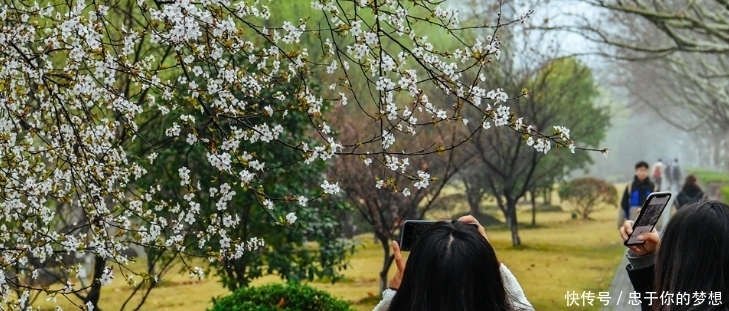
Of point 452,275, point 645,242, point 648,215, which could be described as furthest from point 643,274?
point 452,275

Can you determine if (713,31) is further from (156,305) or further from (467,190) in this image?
(467,190)

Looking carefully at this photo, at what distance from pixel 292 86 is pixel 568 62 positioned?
49.6 ft

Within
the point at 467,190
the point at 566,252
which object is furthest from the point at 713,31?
the point at 467,190

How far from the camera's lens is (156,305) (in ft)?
37.6

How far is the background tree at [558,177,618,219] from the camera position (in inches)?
998

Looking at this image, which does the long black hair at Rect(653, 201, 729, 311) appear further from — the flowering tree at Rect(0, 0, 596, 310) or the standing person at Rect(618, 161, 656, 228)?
the standing person at Rect(618, 161, 656, 228)

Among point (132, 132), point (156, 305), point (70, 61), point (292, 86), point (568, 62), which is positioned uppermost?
point (568, 62)

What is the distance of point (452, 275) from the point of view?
220cm

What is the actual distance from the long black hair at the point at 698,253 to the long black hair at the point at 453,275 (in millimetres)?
714

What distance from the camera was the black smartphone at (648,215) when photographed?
323 cm

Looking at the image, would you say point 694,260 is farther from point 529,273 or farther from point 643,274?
point 529,273

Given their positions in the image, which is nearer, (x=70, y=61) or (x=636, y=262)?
(x=636, y=262)

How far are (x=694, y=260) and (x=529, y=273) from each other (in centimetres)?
1129

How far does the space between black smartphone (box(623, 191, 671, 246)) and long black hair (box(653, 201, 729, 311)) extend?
0.46 m
